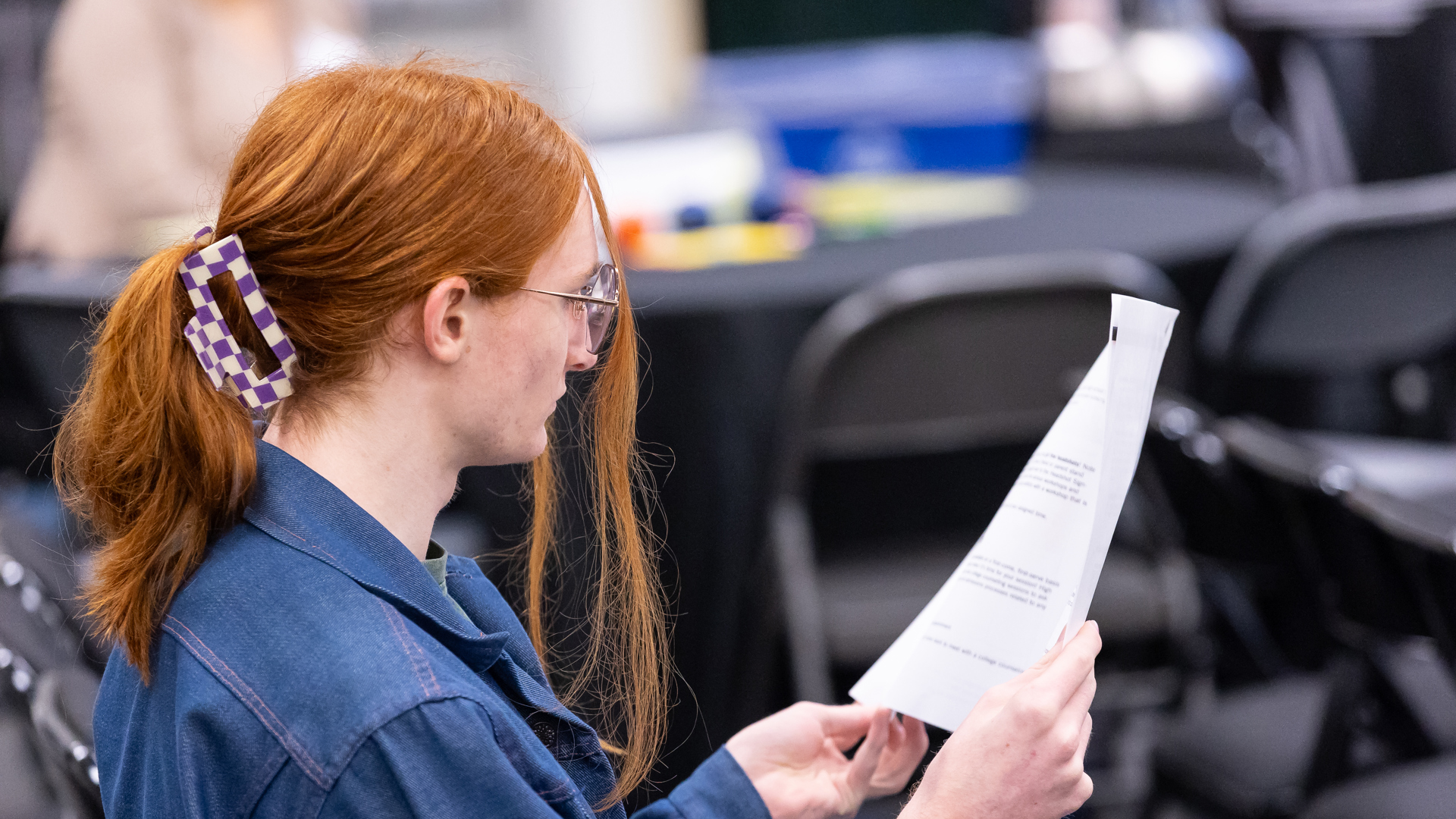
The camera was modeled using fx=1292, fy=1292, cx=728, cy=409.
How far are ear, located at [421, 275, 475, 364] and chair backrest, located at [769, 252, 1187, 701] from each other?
3.71 feet

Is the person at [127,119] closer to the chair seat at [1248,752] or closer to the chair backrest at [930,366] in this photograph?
the chair backrest at [930,366]

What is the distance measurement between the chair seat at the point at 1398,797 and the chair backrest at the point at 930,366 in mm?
655

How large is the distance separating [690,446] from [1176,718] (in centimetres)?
80

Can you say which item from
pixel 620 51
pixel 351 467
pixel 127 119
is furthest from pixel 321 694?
pixel 620 51

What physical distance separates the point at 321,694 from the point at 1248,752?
51.1 inches

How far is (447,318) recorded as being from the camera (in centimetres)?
70

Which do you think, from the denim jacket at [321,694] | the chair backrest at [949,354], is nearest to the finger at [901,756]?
the denim jacket at [321,694]

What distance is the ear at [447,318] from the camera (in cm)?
67

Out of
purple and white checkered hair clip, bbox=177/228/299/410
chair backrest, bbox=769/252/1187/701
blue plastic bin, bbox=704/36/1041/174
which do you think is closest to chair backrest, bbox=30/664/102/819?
purple and white checkered hair clip, bbox=177/228/299/410

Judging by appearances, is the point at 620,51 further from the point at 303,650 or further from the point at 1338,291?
the point at 303,650

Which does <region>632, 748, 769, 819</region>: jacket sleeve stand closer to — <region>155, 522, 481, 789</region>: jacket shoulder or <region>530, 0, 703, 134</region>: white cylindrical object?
<region>155, 522, 481, 789</region>: jacket shoulder

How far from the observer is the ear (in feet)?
2.21

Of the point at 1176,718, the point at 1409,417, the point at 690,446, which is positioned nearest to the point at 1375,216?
the point at 1409,417

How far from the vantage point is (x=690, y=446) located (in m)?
1.87
